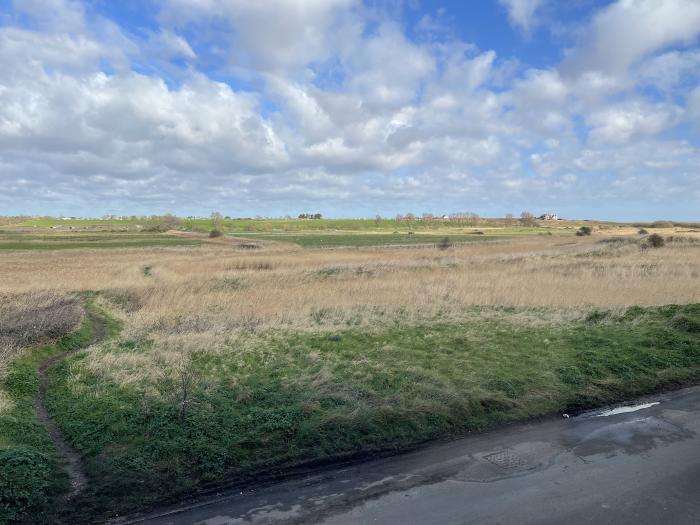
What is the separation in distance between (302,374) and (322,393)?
61.6 inches

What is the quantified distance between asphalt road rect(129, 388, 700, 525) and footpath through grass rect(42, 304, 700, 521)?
67cm

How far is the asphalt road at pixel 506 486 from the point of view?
18.9ft

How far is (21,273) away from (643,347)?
137ft

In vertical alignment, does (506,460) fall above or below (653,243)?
below

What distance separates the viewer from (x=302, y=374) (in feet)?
35.8

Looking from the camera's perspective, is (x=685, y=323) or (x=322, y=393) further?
(x=685, y=323)

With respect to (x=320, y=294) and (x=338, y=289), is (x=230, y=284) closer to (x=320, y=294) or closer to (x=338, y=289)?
(x=338, y=289)

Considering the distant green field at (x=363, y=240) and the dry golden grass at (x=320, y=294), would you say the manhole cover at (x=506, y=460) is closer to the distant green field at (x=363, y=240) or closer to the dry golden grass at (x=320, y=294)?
the dry golden grass at (x=320, y=294)

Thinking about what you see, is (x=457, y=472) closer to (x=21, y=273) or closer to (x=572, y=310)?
(x=572, y=310)

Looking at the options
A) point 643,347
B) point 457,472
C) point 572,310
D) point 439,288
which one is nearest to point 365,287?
point 439,288

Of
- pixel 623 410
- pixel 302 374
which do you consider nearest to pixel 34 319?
pixel 302 374

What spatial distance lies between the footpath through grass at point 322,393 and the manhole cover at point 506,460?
957mm

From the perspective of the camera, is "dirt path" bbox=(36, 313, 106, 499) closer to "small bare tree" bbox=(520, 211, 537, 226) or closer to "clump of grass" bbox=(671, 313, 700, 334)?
"clump of grass" bbox=(671, 313, 700, 334)

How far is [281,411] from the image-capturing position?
866 cm
